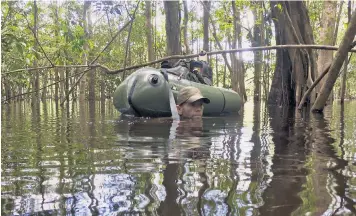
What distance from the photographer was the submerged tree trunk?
8156 millimetres

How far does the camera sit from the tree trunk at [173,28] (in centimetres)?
811

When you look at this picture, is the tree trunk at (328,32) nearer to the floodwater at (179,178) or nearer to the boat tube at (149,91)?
the boat tube at (149,91)

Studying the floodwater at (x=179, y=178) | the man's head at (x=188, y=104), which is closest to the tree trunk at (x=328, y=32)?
the man's head at (x=188, y=104)

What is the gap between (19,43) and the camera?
12.9 feet

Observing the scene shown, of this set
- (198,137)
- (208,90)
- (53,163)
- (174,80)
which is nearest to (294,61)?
(208,90)

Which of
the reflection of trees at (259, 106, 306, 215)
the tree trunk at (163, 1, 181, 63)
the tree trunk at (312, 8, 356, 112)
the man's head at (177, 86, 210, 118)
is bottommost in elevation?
the reflection of trees at (259, 106, 306, 215)

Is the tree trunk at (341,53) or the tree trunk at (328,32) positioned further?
the tree trunk at (328,32)

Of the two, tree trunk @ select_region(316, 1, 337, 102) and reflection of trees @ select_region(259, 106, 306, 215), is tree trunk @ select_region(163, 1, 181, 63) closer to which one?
tree trunk @ select_region(316, 1, 337, 102)

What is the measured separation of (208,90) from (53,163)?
14.7ft

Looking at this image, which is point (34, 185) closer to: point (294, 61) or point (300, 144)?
point (300, 144)

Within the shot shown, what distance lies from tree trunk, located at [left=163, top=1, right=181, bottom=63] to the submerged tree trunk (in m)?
2.06

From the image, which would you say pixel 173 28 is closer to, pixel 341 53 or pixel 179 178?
pixel 341 53

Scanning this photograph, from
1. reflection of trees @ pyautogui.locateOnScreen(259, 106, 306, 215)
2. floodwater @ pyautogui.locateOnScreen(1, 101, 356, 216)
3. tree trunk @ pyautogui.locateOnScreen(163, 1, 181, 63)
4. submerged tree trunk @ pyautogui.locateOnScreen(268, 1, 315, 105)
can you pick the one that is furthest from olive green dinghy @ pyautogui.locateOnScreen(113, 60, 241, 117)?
reflection of trees @ pyautogui.locateOnScreen(259, 106, 306, 215)

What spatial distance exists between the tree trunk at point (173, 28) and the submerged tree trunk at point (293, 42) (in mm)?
2062
